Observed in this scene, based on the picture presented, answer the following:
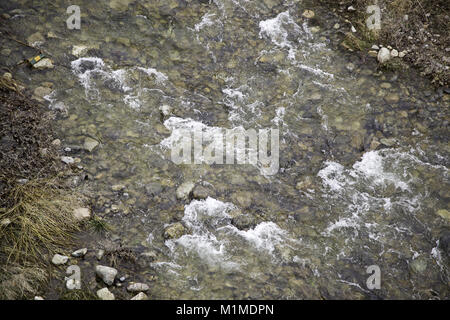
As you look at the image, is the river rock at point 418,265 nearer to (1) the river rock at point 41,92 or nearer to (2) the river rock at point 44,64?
(1) the river rock at point 41,92

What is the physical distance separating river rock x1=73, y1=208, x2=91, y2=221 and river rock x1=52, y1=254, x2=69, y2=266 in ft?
1.50

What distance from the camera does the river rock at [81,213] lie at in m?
4.12

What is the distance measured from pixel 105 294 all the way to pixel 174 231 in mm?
957

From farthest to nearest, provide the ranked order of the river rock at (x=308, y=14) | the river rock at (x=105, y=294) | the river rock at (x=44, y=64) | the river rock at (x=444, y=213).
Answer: the river rock at (x=308, y=14) → the river rock at (x=44, y=64) → the river rock at (x=444, y=213) → the river rock at (x=105, y=294)

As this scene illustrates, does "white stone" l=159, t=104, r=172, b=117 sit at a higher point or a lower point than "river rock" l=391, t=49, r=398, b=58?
lower

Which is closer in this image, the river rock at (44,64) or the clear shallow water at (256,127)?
the clear shallow water at (256,127)

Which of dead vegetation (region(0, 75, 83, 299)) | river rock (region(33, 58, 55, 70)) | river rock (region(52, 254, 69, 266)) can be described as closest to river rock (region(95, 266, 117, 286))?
river rock (region(52, 254, 69, 266))

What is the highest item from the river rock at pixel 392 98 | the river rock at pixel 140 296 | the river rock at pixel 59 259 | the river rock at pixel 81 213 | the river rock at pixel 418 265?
the river rock at pixel 392 98

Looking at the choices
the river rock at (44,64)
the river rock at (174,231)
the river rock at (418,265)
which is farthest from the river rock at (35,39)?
the river rock at (418,265)

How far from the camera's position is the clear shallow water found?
4066mm

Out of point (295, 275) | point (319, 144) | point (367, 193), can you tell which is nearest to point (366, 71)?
point (319, 144)

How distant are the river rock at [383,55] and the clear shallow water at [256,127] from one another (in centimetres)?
21

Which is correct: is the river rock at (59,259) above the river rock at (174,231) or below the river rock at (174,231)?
below

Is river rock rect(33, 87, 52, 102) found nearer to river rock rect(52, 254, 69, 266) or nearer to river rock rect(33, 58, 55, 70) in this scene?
river rock rect(33, 58, 55, 70)
